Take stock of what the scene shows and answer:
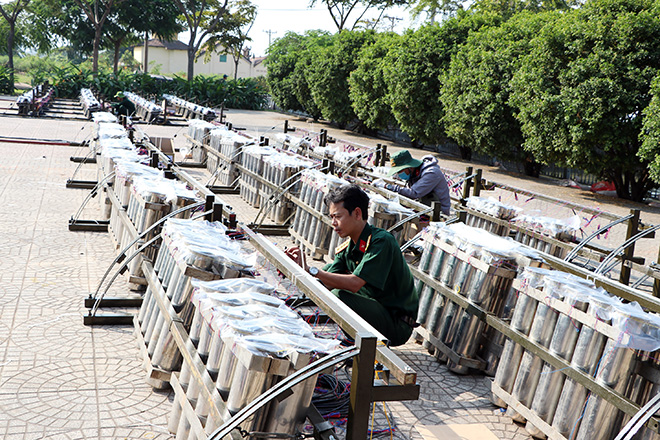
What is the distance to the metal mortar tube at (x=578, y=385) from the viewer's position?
3.77m

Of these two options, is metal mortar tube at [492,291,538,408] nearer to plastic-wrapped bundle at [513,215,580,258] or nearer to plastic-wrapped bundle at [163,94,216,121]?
plastic-wrapped bundle at [513,215,580,258]

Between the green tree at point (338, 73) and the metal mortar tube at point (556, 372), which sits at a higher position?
the green tree at point (338, 73)

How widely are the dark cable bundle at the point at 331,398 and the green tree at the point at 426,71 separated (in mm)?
19982

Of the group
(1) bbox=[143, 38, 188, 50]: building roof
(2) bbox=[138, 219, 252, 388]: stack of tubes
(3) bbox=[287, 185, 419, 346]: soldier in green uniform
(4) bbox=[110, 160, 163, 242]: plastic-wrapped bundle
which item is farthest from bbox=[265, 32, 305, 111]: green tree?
(1) bbox=[143, 38, 188, 50]: building roof

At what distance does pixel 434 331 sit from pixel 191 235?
93.0 inches

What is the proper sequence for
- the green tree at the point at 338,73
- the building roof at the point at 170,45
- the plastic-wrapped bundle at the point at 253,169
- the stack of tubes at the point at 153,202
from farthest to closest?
the building roof at the point at 170,45
the green tree at the point at 338,73
the plastic-wrapped bundle at the point at 253,169
the stack of tubes at the point at 153,202

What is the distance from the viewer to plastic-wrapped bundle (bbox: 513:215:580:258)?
25.1ft

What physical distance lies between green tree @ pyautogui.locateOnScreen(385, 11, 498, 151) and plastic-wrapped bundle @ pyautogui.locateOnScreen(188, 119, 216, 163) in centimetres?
976

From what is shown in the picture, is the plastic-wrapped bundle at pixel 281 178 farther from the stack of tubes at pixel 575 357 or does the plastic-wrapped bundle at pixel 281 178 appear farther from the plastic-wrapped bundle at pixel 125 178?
the stack of tubes at pixel 575 357

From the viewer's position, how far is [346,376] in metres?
4.84

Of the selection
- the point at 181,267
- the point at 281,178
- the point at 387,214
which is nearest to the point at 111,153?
the point at 281,178

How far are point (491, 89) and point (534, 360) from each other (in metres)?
17.1

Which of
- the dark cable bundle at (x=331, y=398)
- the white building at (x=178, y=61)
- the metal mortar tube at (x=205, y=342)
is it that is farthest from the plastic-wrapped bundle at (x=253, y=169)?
the white building at (x=178, y=61)

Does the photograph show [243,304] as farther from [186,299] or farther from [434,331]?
[434,331]
